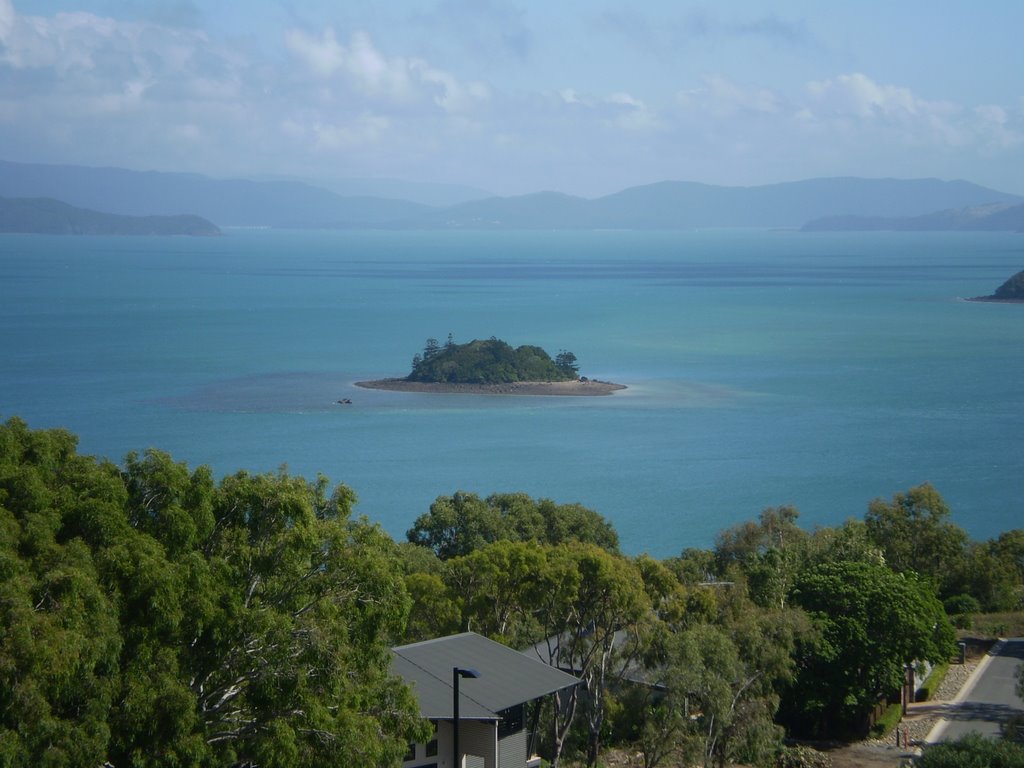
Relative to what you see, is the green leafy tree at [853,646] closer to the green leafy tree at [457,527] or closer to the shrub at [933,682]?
the shrub at [933,682]

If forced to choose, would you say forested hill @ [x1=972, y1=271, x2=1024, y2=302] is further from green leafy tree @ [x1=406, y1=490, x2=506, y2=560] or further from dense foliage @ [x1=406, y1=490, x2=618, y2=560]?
green leafy tree @ [x1=406, y1=490, x2=506, y2=560]

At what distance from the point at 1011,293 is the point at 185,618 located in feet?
332

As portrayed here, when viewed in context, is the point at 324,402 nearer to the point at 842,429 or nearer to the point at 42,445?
the point at 842,429

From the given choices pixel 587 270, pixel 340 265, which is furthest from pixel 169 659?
pixel 340 265

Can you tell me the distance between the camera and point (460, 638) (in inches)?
467

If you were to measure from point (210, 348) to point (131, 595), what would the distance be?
63.0 metres

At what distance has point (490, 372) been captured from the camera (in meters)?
58.4

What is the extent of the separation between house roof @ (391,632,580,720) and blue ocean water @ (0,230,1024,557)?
20.3ft

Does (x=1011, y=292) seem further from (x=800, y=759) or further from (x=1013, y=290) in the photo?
(x=800, y=759)

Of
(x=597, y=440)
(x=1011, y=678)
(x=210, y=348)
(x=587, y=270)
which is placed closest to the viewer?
(x=1011, y=678)

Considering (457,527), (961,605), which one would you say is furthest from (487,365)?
(961,605)

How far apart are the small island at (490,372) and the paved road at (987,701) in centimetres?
3787

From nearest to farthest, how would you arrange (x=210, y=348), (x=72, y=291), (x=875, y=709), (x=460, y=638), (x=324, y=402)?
1. (x=460, y=638)
2. (x=875, y=709)
3. (x=324, y=402)
4. (x=210, y=348)
5. (x=72, y=291)

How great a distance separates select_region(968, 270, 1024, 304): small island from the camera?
9819cm
